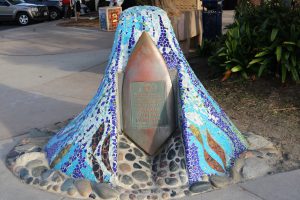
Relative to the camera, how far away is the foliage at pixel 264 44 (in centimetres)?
619

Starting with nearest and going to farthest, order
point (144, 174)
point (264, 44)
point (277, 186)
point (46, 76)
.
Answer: point (277, 186) < point (144, 174) < point (264, 44) < point (46, 76)

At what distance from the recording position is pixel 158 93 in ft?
13.6

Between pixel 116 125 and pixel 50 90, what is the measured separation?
377cm

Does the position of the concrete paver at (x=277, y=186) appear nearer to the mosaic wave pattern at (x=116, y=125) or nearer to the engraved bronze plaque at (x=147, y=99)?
the mosaic wave pattern at (x=116, y=125)

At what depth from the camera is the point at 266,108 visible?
19.3 ft

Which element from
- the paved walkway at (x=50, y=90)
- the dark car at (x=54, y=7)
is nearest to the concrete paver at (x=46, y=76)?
the paved walkway at (x=50, y=90)

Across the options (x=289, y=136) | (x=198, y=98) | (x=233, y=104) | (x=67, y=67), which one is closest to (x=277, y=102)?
(x=233, y=104)

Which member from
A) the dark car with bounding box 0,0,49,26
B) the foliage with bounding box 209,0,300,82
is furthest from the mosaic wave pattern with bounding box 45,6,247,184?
the dark car with bounding box 0,0,49,26

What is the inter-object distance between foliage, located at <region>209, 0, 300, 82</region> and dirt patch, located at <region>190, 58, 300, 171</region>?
7.3 inches

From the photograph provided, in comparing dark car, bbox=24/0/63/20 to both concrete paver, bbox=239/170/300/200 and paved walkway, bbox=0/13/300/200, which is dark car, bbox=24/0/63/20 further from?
concrete paver, bbox=239/170/300/200

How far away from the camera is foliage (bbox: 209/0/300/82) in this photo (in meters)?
6.19

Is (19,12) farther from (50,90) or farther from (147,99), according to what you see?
(147,99)

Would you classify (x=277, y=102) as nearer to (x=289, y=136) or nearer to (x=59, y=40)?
(x=289, y=136)

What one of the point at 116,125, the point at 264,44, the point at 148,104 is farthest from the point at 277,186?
the point at 264,44
